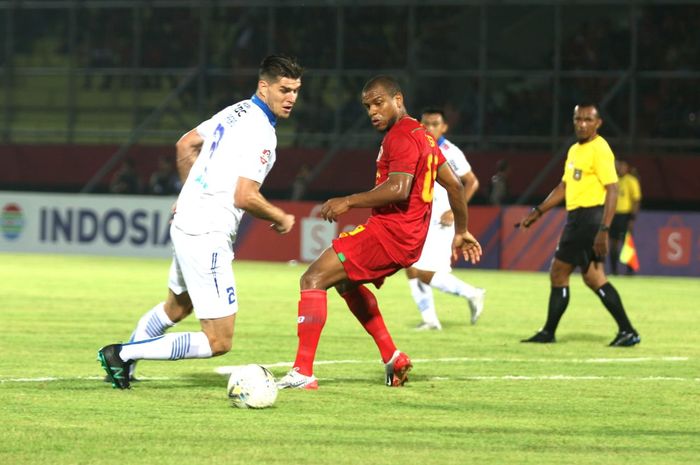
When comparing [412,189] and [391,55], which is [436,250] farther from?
[391,55]

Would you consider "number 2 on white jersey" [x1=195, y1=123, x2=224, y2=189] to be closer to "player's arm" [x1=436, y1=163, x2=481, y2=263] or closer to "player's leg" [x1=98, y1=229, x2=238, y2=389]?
"player's leg" [x1=98, y1=229, x2=238, y2=389]

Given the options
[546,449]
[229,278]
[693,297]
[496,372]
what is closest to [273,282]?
[693,297]

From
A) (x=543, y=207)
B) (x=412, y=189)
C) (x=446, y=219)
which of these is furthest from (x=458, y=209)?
(x=446, y=219)

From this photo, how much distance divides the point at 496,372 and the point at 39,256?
20.3 meters

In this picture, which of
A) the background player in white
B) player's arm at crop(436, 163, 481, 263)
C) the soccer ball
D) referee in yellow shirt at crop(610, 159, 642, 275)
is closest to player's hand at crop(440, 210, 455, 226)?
the background player in white

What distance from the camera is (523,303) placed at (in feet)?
67.4

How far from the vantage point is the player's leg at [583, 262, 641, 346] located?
14.2 meters

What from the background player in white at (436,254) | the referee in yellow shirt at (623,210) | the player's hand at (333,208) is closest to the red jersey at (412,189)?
the player's hand at (333,208)

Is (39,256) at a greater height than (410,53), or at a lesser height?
lesser

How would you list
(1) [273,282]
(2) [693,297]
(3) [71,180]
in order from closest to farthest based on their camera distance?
1. (2) [693,297]
2. (1) [273,282]
3. (3) [71,180]

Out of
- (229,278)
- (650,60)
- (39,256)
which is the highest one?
(650,60)

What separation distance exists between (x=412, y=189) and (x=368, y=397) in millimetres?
1457

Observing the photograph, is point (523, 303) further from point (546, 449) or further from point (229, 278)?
point (546, 449)

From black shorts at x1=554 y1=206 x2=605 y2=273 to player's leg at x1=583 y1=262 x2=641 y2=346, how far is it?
10cm
